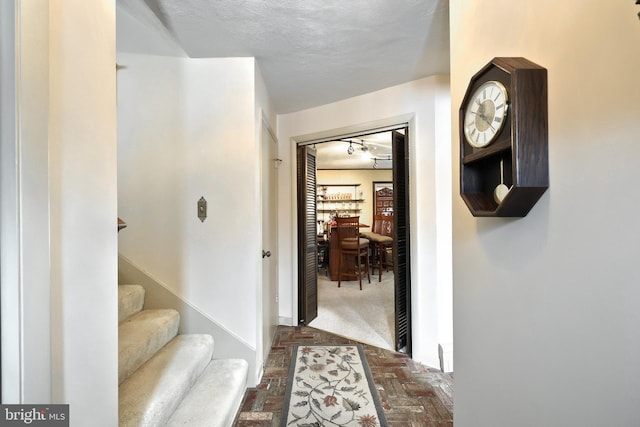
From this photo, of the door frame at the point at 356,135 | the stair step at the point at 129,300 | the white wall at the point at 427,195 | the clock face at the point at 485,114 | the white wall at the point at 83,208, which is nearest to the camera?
the white wall at the point at 83,208

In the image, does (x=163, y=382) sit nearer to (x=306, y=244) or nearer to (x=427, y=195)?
(x=306, y=244)

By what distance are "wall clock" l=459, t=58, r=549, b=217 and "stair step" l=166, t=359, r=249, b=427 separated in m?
1.66

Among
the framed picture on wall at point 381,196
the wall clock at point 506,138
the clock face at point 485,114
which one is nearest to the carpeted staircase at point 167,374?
the wall clock at point 506,138

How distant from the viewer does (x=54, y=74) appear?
69 centimetres

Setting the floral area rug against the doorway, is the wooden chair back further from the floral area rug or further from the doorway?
the floral area rug

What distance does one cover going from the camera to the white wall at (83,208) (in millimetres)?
697

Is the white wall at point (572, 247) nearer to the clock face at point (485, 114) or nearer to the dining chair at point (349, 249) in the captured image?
the clock face at point (485, 114)

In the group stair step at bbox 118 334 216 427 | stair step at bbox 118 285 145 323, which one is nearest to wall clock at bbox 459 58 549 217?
stair step at bbox 118 334 216 427

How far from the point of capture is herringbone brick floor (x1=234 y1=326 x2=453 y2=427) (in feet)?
5.60

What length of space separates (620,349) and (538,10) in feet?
2.93

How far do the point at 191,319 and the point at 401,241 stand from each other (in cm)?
189

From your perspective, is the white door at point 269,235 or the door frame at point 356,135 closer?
the white door at point 269,235

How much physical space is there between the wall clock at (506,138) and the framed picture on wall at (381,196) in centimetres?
634

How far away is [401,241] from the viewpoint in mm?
2582
